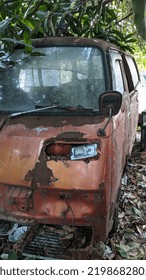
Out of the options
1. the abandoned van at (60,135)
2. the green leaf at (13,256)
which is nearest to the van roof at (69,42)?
the abandoned van at (60,135)

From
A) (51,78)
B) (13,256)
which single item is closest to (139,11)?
(13,256)

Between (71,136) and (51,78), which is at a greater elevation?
(51,78)

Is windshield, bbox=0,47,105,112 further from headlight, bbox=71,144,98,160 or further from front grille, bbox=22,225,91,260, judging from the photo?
front grille, bbox=22,225,91,260

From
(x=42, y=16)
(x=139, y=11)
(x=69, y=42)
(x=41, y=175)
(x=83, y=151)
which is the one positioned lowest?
(x=41, y=175)

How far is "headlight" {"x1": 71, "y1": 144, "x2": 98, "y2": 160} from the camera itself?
245 cm

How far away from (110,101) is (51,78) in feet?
2.76

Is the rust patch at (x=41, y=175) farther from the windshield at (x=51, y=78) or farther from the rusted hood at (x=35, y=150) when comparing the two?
the windshield at (x=51, y=78)

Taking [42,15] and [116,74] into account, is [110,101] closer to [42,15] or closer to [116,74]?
[116,74]

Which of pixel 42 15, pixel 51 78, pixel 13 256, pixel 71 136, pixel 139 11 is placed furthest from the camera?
pixel 51 78

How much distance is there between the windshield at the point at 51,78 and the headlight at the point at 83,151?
2.23 ft

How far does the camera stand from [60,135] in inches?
102

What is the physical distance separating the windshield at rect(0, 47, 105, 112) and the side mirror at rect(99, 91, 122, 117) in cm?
39

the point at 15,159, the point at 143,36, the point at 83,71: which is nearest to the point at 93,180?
the point at 15,159

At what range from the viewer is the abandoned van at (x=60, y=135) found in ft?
7.89
